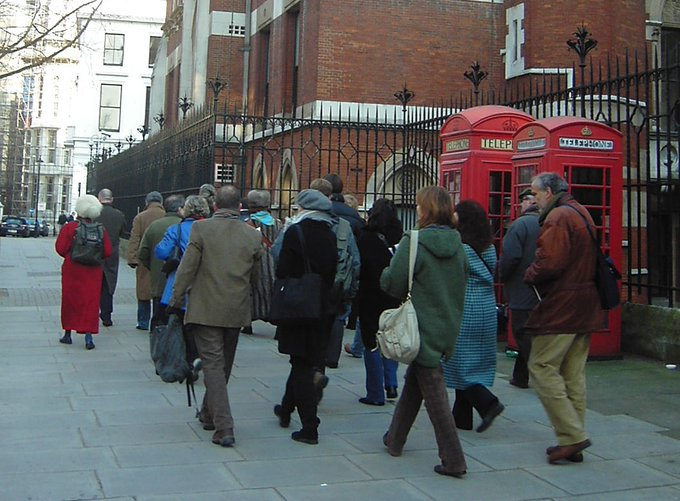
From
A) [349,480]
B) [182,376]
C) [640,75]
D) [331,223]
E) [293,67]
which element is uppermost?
[293,67]

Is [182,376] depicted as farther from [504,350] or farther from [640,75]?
[640,75]

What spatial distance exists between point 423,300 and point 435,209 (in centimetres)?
61

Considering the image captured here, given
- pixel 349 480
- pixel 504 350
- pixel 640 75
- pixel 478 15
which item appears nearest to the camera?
pixel 349 480

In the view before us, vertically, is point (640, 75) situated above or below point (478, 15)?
below

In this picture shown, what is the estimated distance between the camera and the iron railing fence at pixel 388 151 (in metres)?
12.4

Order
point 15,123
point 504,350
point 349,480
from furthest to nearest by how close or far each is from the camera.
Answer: point 15,123, point 504,350, point 349,480

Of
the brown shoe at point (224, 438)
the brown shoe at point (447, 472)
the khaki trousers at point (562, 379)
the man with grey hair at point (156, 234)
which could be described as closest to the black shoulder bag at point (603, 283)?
the khaki trousers at point (562, 379)

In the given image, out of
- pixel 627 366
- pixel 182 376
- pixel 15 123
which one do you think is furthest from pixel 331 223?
pixel 15 123

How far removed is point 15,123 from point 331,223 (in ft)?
285

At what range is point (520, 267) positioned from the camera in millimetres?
7875

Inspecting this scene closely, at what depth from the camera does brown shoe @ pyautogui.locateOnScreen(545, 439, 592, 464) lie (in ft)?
18.4


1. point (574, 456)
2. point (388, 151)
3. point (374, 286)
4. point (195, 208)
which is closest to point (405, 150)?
point (388, 151)

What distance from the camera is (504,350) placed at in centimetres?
1045

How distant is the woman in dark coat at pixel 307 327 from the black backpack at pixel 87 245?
4770mm
